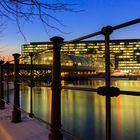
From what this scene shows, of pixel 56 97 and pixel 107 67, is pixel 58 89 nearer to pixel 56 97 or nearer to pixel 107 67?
pixel 56 97

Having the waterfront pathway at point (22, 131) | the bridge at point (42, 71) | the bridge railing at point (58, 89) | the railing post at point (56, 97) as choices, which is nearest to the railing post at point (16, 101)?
the bridge railing at point (58, 89)

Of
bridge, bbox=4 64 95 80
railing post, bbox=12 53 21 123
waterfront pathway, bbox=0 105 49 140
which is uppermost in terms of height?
bridge, bbox=4 64 95 80

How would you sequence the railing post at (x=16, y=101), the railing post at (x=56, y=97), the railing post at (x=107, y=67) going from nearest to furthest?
the railing post at (x=107, y=67), the railing post at (x=56, y=97), the railing post at (x=16, y=101)

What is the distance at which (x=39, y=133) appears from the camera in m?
4.12

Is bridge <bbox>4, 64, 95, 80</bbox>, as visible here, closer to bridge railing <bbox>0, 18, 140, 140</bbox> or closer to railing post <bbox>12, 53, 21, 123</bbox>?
railing post <bbox>12, 53, 21, 123</bbox>

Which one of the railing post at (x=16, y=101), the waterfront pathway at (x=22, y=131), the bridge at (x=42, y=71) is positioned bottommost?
the waterfront pathway at (x=22, y=131)

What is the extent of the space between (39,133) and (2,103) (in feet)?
11.0

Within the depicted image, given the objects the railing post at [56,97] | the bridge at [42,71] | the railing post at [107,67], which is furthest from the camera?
the bridge at [42,71]

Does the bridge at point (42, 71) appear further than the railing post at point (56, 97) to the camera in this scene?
Yes

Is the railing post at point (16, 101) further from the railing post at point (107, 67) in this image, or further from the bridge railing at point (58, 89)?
the railing post at point (107, 67)

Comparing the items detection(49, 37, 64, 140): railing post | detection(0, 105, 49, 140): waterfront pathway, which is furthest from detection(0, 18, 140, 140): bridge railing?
detection(0, 105, 49, 140): waterfront pathway

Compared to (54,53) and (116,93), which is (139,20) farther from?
(54,53)

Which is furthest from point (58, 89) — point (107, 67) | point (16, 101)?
point (16, 101)

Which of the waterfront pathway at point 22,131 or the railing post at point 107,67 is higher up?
the railing post at point 107,67
